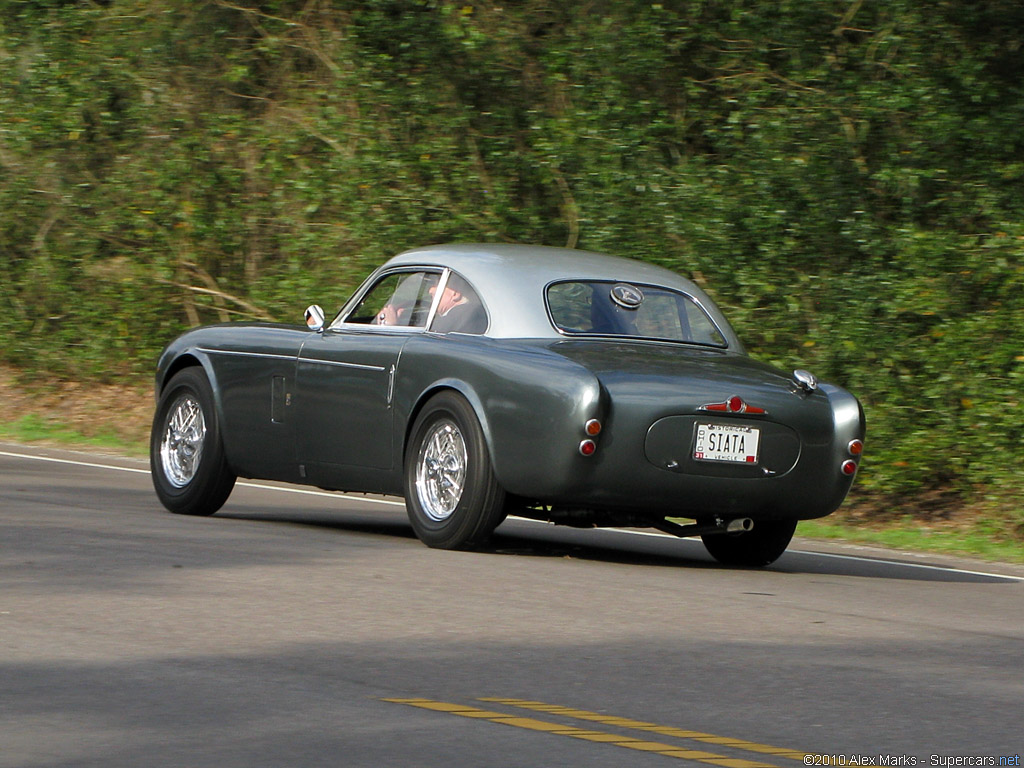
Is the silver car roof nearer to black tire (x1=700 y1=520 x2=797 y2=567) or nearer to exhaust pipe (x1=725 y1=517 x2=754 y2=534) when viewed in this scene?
black tire (x1=700 y1=520 x2=797 y2=567)

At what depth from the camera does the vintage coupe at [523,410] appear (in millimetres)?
8641

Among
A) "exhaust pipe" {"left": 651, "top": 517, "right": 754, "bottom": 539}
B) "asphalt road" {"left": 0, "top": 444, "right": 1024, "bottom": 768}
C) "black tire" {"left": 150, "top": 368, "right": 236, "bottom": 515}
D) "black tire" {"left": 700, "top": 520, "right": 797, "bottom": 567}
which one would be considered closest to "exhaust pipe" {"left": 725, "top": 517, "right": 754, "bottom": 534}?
"exhaust pipe" {"left": 651, "top": 517, "right": 754, "bottom": 539}

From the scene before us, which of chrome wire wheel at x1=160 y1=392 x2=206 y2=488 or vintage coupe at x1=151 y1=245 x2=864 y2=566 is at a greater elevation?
vintage coupe at x1=151 y1=245 x2=864 y2=566

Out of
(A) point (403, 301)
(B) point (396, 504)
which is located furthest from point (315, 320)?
(B) point (396, 504)

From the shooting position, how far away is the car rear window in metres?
9.51

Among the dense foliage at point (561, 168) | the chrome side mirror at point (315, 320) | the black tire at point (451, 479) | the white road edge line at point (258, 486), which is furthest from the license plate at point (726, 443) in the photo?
the white road edge line at point (258, 486)

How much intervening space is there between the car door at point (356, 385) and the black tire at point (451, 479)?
12.3 inches

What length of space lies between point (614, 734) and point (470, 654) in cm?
125

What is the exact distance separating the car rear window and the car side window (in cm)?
77

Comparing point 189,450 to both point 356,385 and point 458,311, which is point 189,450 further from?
point 458,311

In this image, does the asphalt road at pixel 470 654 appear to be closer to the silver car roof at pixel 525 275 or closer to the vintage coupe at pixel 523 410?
the vintage coupe at pixel 523 410

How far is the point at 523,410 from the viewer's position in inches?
342

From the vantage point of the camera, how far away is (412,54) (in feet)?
60.5

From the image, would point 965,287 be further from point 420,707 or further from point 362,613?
point 420,707
